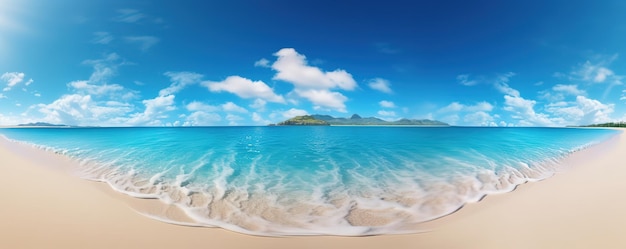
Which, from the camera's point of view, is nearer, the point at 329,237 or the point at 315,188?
the point at 329,237

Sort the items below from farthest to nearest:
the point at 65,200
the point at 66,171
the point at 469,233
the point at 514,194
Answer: the point at 66,171 < the point at 514,194 < the point at 65,200 < the point at 469,233

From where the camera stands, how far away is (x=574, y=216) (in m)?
5.04

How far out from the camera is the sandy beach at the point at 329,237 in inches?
158

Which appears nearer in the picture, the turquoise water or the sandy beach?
the sandy beach

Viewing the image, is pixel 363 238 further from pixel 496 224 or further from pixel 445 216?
pixel 496 224

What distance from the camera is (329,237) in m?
4.34

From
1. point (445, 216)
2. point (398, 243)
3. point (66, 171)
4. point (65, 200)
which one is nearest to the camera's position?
point (398, 243)

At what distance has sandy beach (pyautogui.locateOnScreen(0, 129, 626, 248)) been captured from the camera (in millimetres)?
4016

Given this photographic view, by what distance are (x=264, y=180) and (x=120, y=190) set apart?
4.04 m

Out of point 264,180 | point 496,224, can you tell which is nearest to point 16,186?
point 264,180

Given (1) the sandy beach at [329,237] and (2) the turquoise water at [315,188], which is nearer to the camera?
(1) the sandy beach at [329,237]

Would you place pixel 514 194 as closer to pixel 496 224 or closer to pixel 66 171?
pixel 496 224

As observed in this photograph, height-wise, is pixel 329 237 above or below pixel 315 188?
below

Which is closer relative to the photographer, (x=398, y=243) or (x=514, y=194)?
(x=398, y=243)
